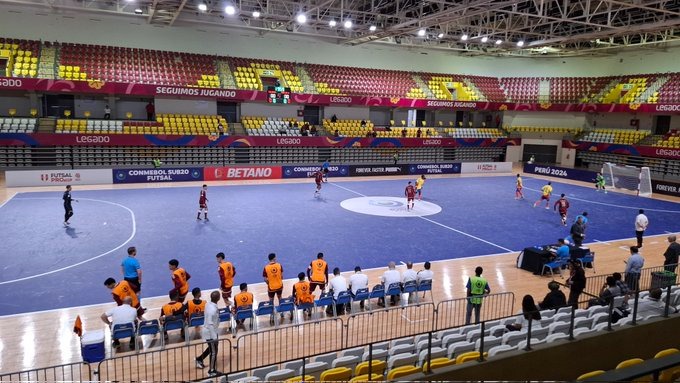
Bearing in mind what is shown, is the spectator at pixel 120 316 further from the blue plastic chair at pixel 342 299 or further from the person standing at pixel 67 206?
the person standing at pixel 67 206

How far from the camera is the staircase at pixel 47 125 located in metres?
30.6

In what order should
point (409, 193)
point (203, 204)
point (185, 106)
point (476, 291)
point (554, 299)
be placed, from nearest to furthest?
1. point (554, 299)
2. point (476, 291)
3. point (203, 204)
4. point (409, 193)
5. point (185, 106)

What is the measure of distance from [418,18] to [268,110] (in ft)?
51.0

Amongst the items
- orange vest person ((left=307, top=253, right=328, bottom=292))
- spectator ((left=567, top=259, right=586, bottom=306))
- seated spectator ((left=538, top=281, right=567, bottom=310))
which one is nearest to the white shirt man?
orange vest person ((left=307, top=253, right=328, bottom=292))

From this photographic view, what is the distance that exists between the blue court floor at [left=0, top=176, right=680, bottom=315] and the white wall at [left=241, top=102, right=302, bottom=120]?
34.8 ft

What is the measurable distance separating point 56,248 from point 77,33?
23894 millimetres

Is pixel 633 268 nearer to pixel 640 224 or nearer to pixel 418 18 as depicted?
pixel 640 224

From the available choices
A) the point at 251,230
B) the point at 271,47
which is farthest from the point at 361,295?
the point at 271,47

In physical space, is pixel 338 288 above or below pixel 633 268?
below

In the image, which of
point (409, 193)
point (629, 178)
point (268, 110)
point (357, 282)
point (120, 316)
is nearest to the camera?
point (120, 316)

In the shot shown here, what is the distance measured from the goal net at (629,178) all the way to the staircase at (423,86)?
16.6m

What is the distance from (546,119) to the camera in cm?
4856

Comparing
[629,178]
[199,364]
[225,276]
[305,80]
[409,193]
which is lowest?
[199,364]

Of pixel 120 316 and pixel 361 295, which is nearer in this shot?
pixel 120 316
